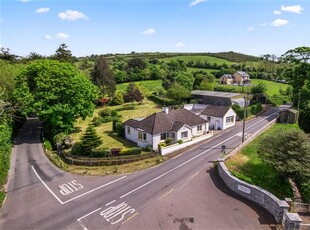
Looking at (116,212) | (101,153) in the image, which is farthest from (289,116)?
(116,212)

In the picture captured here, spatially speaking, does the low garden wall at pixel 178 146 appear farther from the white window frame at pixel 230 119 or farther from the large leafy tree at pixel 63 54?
the large leafy tree at pixel 63 54

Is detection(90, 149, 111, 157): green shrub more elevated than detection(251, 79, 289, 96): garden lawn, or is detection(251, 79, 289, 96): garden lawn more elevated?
detection(251, 79, 289, 96): garden lawn

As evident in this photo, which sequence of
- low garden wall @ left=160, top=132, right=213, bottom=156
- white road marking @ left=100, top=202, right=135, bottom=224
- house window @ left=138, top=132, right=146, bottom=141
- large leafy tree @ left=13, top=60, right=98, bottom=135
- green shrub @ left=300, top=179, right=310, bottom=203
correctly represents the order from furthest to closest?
large leafy tree @ left=13, top=60, right=98, bottom=135, house window @ left=138, top=132, right=146, bottom=141, low garden wall @ left=160, top=132, right=213, bottom=156, green shrub @ left=300, top=179, right=310, bottom=203, white road marking @ left=100, top=202, right=135, bottom=224

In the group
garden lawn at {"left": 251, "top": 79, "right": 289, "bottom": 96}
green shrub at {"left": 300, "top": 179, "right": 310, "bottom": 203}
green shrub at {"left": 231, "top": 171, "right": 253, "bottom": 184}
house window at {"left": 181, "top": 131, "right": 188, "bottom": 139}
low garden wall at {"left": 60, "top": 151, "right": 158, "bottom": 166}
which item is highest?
garden lawn at {"left": 251, "top": 79, "right": 289, "bottom": 96}

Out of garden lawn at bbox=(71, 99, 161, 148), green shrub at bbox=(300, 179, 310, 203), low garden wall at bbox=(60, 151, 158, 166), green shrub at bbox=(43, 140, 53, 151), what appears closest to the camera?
green shrub at bbox=(300, 179, 310, 203)

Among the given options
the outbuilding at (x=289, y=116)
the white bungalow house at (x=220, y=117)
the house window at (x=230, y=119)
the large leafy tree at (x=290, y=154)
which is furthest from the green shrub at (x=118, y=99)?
the large leafy tree at (x=290, y=154)

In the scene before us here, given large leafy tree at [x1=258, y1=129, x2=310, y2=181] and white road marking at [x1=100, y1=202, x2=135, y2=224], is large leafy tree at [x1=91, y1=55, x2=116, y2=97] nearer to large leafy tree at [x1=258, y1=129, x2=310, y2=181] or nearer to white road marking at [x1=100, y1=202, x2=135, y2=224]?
white road marking at [x1=100, y1=202, x2=135, y2=224]

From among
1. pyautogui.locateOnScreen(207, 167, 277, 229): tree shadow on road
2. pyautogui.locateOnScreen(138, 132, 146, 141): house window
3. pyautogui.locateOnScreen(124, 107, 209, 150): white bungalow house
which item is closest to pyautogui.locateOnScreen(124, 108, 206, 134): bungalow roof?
pyautogui.locateOnScreen(124, 107, 209, 150): white bungalow house
